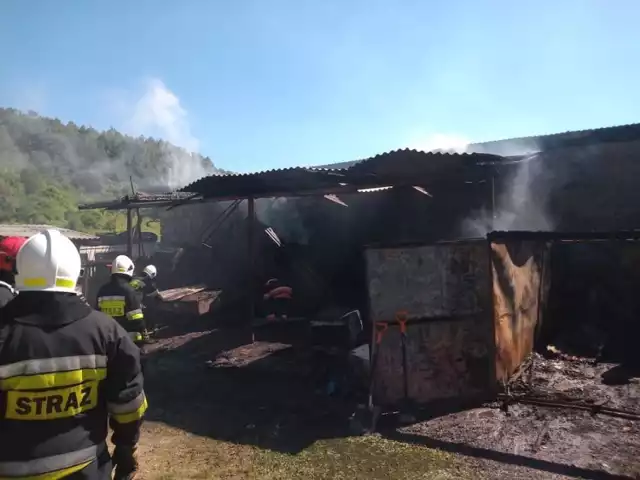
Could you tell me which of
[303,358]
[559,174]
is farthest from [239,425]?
[559,174]

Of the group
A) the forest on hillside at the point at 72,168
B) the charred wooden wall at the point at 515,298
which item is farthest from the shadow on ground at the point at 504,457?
the forest on hillside at the point at 72,168

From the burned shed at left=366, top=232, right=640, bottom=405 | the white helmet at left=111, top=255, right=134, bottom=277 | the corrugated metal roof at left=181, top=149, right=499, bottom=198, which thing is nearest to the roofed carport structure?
the corrugated metal roof at left=181, top=149, right=499, bottom=198

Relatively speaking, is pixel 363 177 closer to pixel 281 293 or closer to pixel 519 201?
pixel 281 293

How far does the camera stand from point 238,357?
9258 millimetres

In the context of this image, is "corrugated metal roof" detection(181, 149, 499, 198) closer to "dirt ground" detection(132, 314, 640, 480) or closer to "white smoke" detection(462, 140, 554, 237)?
"white smoke" detection(462, 140, 554, 237)

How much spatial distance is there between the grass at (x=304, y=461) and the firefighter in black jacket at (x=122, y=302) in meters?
1.50

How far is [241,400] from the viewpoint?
7184 millimetres

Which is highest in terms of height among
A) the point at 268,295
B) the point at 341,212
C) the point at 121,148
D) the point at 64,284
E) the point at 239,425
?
the point at 121,148

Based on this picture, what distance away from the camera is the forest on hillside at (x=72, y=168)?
1513 inches

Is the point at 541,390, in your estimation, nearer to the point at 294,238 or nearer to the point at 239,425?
the point at 239,425


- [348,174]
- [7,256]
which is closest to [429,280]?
[348,174]

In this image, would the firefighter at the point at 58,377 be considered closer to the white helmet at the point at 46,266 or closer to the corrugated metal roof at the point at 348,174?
the white helmet at the point at 46,266

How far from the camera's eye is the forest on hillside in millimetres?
38438

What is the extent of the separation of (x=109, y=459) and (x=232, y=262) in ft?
42.2
